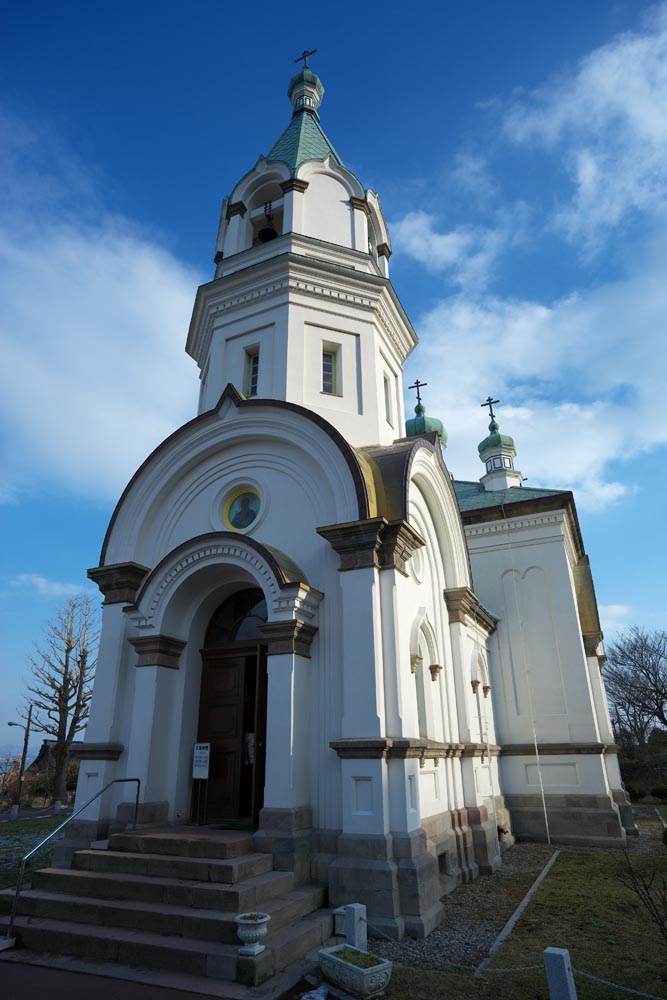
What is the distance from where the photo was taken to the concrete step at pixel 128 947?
19.4ft

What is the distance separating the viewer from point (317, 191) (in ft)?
48.4

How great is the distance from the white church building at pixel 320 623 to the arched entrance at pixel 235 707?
35 millimetres

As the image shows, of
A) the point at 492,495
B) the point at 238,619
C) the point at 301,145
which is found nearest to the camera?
the point at 238,619

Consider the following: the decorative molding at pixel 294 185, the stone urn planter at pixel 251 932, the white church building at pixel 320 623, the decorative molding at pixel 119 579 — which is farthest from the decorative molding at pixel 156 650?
the decorative molding at pixel 294 185

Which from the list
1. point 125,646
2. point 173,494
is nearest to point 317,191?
point 173,494

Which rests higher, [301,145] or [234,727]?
[301,145]

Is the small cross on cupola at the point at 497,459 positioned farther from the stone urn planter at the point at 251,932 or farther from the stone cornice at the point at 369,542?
the stone urn planter at the point at 251,932

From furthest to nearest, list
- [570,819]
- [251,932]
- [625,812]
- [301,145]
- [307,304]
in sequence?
[625,812], [301,145], [570,819], [307,304], [251,932]

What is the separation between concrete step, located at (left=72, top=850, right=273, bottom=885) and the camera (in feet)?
23.3

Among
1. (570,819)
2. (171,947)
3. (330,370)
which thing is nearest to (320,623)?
(171,947)

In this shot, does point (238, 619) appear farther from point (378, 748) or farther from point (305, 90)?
point (305, 90)

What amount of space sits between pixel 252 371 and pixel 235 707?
689 cm

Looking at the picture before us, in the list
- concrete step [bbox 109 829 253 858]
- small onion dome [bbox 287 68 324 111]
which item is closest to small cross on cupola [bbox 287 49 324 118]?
small onion dome [bbox 287 68 324 111]

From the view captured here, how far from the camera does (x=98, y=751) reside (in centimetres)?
988
